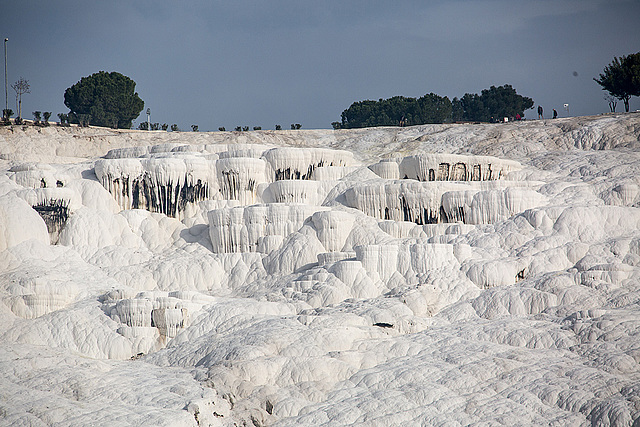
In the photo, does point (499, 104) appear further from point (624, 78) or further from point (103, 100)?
point (103, 100)

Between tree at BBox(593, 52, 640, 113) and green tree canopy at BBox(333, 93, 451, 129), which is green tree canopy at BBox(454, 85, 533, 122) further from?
tree at BBox(593, 52, 640, 113)

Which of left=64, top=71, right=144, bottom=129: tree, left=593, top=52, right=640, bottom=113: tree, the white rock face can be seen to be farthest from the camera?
left=64, top=71, right=144, bottom=129: tree

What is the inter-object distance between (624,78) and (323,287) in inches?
1316

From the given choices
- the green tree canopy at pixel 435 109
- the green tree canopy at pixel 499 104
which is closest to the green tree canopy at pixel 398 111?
the green tree canopy at pixel 435 109

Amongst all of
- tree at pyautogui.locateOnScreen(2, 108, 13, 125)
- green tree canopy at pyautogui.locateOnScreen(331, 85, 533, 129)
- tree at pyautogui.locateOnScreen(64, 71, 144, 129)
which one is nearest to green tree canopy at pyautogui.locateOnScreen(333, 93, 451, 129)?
green tree canopy at pyautogui.locateOnScreen(331, 85, 533, 129)

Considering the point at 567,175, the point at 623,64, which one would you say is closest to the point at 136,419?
the point at 567,175

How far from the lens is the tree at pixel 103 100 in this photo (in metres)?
66.2

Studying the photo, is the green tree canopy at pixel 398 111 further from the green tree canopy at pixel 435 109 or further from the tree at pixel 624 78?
the tree at pixel 624 78

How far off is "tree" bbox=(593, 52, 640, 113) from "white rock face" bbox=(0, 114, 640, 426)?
32.9 ft

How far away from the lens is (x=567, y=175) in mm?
36125

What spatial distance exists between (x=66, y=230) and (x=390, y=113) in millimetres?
51395

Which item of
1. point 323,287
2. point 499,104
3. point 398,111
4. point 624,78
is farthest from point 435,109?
point 323,287

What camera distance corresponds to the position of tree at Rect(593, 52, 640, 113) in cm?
4956

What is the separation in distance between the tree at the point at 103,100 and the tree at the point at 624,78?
135 ft
